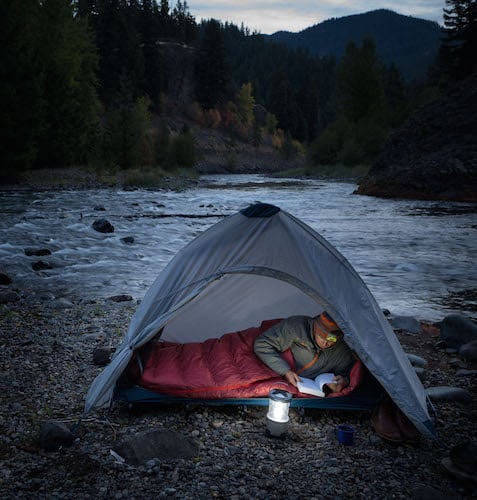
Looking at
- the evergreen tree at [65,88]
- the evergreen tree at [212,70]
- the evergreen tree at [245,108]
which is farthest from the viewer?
the evergreen tree at [245,108]

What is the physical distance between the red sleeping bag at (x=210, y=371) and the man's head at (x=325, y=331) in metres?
0.32

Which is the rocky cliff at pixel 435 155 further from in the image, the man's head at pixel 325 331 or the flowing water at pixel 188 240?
the man's head at pixel 325 331

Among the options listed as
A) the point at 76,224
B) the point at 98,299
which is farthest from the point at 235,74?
the point at 98,299

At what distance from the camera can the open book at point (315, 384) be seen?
14.1 feet

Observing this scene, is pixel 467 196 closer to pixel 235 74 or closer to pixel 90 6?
pixel 90 6

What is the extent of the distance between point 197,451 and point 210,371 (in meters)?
1.00

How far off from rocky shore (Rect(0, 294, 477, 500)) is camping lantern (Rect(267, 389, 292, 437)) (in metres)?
0.08

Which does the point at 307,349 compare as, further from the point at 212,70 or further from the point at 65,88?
the point at 212,70

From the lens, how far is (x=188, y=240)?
1530 centimetres

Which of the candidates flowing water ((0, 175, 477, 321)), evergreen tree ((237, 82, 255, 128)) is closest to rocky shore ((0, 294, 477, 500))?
flowing water ((0, 175, 477, 321))

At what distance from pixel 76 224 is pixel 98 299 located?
9.59m

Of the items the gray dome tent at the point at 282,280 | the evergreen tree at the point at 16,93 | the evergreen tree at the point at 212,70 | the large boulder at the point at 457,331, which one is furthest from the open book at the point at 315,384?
the evergreen tree at the point at 212,70

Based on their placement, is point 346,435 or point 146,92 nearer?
point 346,435

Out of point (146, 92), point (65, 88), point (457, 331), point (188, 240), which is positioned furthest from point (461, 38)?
A: point (146, 92)
